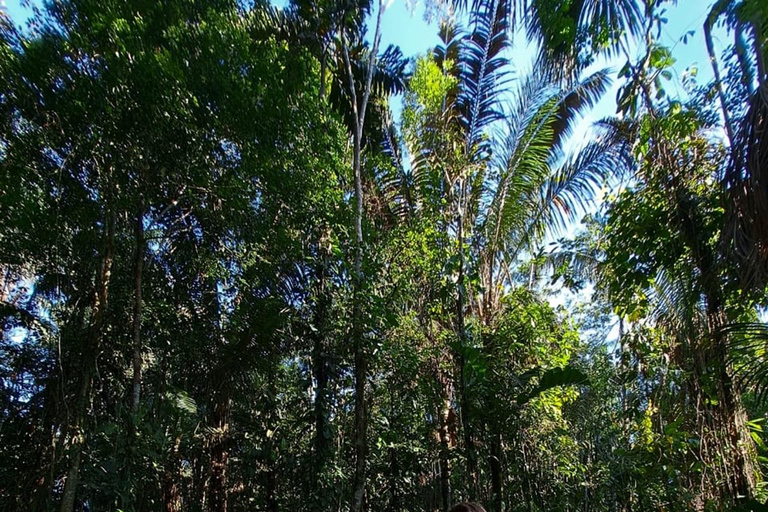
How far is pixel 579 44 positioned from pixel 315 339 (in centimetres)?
384

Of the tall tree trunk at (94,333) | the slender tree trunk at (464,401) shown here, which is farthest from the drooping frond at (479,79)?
the tall tree trunk at (94,333)

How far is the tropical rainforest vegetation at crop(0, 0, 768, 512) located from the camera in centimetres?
362

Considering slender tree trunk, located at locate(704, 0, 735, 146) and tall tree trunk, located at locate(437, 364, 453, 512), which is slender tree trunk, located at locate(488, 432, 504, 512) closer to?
tall tree trunk, located at locate(437, 364, 453, 512)

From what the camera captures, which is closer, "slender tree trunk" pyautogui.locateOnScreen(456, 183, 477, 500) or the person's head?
the person's head

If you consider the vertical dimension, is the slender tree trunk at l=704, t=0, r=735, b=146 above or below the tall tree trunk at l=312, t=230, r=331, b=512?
above

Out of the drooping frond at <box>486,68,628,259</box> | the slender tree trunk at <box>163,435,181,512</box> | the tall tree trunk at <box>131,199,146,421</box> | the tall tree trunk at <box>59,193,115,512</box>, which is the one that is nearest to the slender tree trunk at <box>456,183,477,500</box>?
the drooping frond at <box>486,68,628,259</box>

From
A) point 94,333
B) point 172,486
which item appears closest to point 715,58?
point 94,333

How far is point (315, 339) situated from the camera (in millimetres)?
5500

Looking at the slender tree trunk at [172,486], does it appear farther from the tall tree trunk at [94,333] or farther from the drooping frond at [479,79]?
the drooping frond at [479,79]

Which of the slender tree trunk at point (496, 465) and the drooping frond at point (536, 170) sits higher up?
the drooping frond at point (536, 170)

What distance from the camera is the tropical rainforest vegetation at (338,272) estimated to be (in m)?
3.62

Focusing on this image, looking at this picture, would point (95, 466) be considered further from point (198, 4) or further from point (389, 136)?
point (389, 136)

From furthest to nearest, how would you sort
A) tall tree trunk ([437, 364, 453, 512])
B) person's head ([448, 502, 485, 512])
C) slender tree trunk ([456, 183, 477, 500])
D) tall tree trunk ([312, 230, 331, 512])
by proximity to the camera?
1. tall tree trunk ([437, 364, 453, 512])
2. slender tree trunk ([456, 183, 477, 500])
3. tall tree trunk ([312, 230, 331, 512])
4. person's head ([448, 502, 485, 512])

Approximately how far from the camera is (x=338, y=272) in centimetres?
537
